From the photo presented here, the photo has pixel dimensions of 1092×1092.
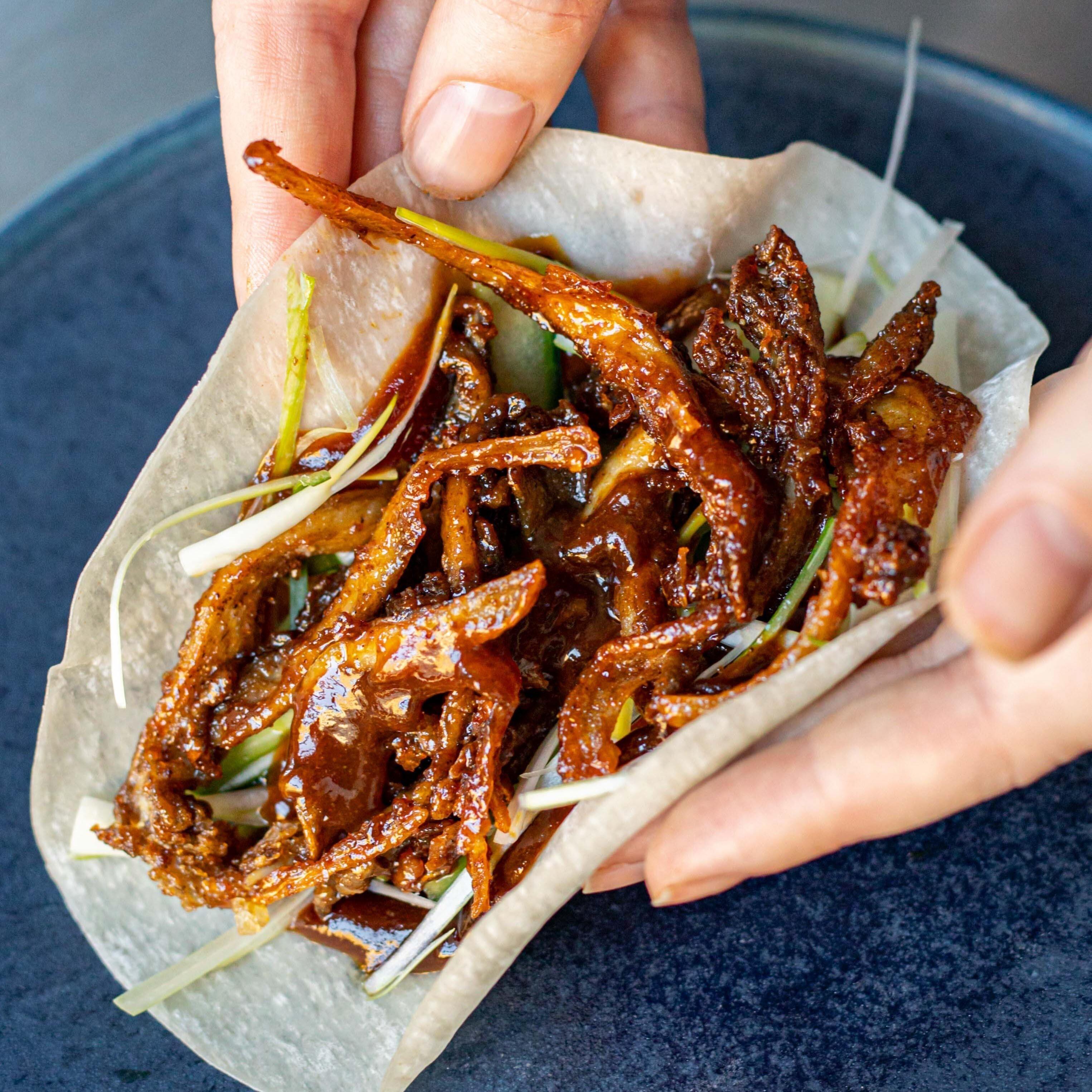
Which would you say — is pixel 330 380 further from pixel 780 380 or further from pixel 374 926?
pixel 374 926

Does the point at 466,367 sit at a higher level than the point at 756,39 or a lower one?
lower

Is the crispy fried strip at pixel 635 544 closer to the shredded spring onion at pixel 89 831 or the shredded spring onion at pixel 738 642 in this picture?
the shredded spring onion at pixel 738 642

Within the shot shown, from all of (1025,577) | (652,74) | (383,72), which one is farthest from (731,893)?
(383,72)

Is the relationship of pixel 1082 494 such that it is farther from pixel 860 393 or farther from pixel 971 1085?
pixel 971 1085

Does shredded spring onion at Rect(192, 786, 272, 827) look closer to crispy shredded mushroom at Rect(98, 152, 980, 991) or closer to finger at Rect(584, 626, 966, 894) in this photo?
crispy shredded mushroom at Rect(98, 152, 980, 991)

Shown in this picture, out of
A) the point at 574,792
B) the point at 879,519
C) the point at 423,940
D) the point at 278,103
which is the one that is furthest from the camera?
the point at 278,103

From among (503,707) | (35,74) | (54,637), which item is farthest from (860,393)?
(35,74)
